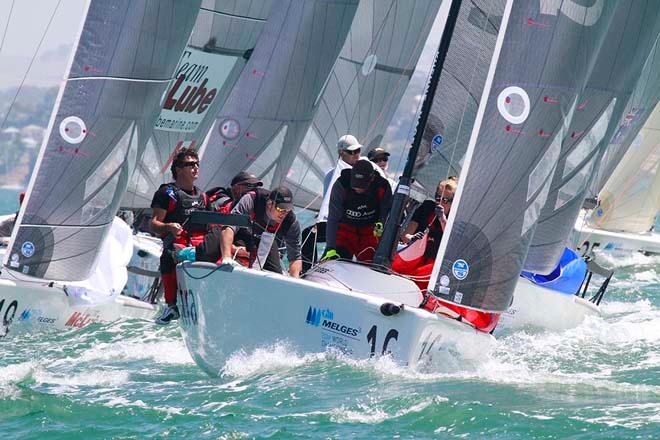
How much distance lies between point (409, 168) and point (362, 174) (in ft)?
0.94

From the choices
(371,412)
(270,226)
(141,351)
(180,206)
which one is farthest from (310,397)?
(180,206)

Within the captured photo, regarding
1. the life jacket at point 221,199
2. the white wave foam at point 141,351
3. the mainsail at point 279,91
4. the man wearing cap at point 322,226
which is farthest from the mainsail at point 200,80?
the white wave foam at point 141,351

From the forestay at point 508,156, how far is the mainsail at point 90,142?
3052 millimetres

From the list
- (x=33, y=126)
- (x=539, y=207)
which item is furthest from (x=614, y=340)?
(x=33, y=126)

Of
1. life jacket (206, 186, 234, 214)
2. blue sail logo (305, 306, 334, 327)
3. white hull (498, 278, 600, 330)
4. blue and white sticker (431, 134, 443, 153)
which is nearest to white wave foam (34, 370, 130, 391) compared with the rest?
blue sail logo (305, 306, 334, 327)

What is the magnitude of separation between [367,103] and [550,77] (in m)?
6.57

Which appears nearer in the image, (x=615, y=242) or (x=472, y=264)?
(x=472, y=264)

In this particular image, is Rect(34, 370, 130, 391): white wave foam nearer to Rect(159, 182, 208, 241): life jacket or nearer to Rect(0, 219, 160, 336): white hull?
Rect(159, 182, 208, 241): life jacket

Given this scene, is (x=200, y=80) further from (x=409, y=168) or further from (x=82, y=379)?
(x=82, y=379)

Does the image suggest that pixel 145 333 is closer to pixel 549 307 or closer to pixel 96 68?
pixel 96 68

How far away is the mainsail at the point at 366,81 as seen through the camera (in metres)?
13.3

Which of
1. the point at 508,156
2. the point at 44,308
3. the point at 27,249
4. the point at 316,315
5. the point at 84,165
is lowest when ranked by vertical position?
the point at 44,308

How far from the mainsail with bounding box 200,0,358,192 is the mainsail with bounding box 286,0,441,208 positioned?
4.18 ft

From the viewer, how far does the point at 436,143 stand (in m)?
8.29
